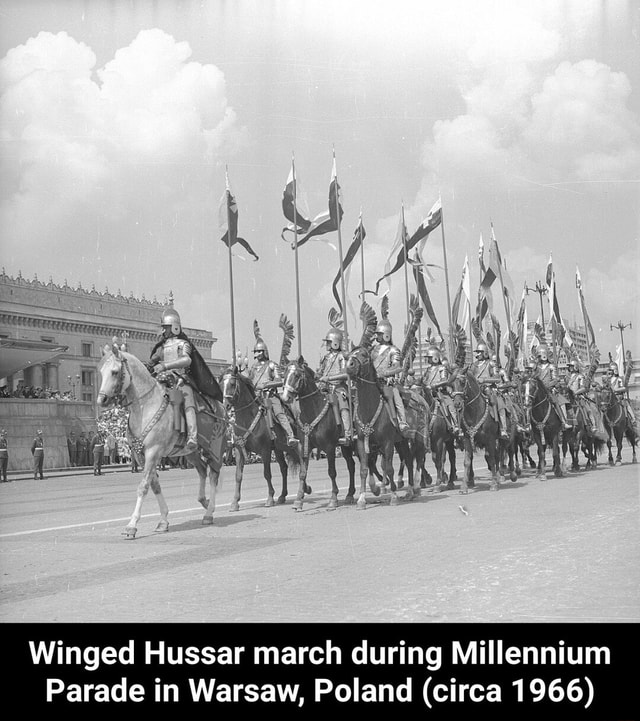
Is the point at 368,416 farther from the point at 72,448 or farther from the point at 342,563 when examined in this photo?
the point at 72,448

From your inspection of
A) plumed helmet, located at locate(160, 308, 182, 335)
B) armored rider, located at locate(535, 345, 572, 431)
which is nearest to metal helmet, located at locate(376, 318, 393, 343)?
plumed helmet, located at locate(160, 308, 182, 335)

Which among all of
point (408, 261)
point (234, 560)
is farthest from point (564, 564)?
point (408, 261)

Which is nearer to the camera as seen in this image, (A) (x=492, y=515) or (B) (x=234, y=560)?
(B) (x=234, y=560)

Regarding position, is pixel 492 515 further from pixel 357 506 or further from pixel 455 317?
pixel 455 317

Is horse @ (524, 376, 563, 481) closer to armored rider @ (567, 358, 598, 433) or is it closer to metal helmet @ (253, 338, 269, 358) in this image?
armored rider @ (567, 358, 598, 433)

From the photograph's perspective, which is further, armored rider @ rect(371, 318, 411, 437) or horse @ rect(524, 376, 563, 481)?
horse @ rect(524, 376, 563, 481)

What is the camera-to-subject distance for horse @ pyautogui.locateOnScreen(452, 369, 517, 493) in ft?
57.2

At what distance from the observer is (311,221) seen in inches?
1022

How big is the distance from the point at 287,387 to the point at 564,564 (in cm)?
729

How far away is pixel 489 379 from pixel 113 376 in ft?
29.9

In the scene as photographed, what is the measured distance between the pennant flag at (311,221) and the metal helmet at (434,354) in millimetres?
7486

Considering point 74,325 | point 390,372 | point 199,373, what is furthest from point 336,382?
point 74,325

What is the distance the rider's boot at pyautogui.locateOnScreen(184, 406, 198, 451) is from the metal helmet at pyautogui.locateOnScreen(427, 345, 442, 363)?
7.05m
